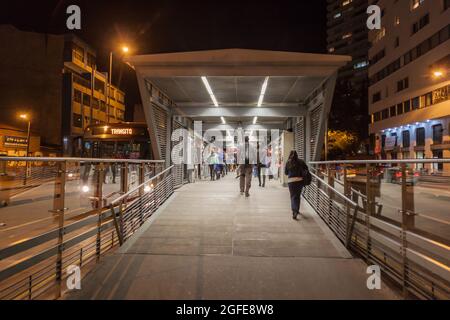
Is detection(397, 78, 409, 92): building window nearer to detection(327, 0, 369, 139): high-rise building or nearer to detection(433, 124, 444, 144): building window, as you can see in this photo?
detection(433, 124, 444, 144): building window

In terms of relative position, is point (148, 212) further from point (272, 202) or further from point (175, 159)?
point (175, 159)

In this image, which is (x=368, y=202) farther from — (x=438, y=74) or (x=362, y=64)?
(x=362, y=64)

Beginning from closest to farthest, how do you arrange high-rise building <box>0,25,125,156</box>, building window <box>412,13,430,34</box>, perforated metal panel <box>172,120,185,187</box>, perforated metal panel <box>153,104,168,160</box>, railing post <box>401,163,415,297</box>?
railing post <box>401,163,415,297</box> → perforated metal panel <box>153,104,168,160</box> → perforated metal panel <box>172,120,185,187</box> → building window <box>412,13,430,34</box> → high-rise building <box>0,25,125,156</box>

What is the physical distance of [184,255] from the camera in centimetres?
571

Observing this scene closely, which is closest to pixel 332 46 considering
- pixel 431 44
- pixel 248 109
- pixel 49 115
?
pixel 431 44

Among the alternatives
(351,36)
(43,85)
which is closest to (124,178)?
(43,85)

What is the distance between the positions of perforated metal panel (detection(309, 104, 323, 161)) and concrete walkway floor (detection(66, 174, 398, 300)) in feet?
9.41

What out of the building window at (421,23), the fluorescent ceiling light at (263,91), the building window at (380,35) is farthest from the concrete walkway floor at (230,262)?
the building window at (380,35)

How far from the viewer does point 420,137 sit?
38344 mm

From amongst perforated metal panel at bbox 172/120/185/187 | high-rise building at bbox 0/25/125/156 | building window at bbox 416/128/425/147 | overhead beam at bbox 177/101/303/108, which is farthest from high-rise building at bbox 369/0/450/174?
high-rise building at bbox 0/25/125/156

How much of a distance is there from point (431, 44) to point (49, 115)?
4332 centimetres

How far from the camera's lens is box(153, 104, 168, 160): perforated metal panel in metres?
10.8

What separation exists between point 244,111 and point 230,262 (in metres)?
8.41

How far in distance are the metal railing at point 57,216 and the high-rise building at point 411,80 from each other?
108 feet
